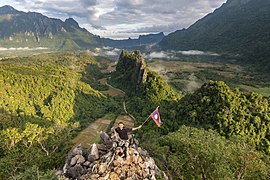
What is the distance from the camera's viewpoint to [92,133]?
323 feet

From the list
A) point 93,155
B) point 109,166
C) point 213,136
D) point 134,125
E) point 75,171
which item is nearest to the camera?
point 109,166

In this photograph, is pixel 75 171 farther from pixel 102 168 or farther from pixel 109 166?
pixel 109 166

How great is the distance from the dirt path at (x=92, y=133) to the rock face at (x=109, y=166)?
61.4 m

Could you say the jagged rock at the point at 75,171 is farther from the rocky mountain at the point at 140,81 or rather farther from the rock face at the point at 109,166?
the rocky mountain at the point at 140,81

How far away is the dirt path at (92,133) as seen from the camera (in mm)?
89938

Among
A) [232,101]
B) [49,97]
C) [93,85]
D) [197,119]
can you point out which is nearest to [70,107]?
[49,97]

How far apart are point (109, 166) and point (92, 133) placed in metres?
78.0

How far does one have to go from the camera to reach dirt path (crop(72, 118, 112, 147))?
89.9 meters

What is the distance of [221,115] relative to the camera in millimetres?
60531

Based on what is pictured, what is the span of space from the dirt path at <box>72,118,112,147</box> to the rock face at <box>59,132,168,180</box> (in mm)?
61387

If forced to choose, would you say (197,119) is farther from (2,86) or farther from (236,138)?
(2,86)

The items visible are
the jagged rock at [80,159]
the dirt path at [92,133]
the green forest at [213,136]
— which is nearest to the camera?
the jagged rock at [80,159]

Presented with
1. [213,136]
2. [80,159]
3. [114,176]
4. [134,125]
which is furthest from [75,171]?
[134,125]

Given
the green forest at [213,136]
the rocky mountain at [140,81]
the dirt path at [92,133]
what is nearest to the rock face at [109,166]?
the green forest at [213,136]
